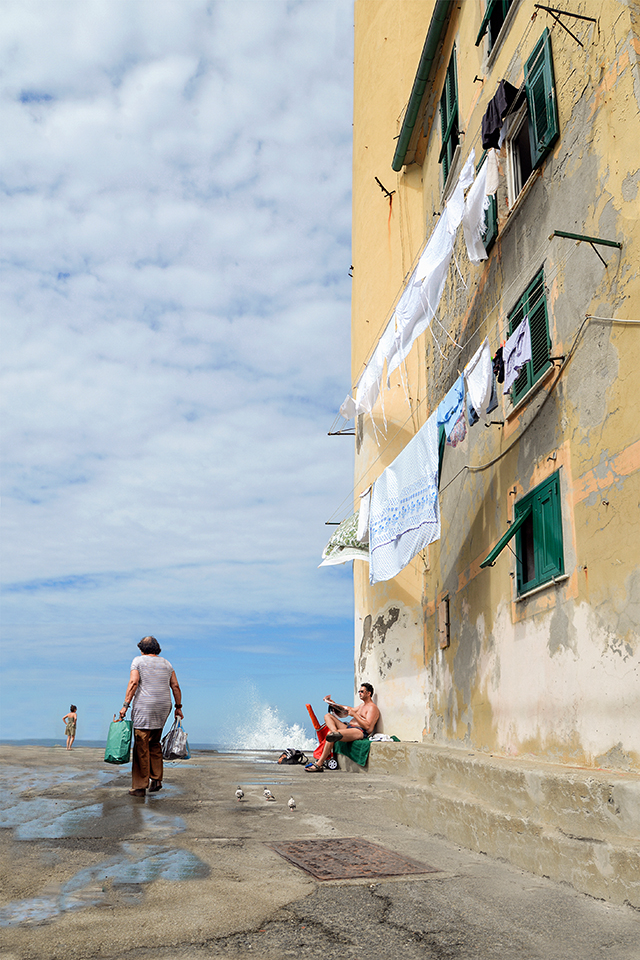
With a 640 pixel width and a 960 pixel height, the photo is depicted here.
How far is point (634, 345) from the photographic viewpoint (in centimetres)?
565

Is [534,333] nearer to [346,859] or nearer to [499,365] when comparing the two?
[499,365]

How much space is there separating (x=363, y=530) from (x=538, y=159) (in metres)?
6.98

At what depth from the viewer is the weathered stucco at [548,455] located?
19.0ft

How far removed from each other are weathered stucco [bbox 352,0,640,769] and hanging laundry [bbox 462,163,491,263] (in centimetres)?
37

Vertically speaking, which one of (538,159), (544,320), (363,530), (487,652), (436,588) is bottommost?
(487,652)

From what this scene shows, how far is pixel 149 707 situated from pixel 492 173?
6824mm

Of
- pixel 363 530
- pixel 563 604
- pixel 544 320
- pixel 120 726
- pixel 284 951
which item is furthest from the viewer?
pixel 363 530

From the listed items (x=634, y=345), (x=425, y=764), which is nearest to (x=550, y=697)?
(x=425, y=764)

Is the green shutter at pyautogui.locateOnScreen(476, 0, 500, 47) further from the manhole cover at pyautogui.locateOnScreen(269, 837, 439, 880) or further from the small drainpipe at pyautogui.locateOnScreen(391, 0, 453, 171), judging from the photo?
the manhole cover at pyautogui.locateOnScreen(269, 837, 439, 880)

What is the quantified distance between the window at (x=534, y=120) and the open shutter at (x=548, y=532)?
3.42 metres

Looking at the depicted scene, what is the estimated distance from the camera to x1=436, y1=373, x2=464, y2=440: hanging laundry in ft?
29.1

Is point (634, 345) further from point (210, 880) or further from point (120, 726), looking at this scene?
point (120, 726)

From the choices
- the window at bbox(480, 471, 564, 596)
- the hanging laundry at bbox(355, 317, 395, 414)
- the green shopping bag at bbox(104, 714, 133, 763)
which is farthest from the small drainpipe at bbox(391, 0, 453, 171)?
the green shopping bag at bbox(104, 714, 133, 763)

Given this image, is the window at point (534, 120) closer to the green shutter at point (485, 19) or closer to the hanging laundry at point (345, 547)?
the green shutter at point (485, 19)
